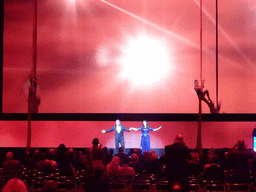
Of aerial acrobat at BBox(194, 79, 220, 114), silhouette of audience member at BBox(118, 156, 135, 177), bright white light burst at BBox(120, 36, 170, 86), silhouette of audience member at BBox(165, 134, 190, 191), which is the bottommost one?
silhouette of audience member at BBox(118, 156, 135, 177)

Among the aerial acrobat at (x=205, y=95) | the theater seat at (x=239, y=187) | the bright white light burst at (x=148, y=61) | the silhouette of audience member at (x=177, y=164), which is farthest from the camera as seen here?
the bright white light burst at (x=148, y=61)

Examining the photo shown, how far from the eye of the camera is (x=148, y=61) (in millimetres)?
12695

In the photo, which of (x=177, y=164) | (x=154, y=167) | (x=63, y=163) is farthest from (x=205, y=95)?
(x=177, y=164)

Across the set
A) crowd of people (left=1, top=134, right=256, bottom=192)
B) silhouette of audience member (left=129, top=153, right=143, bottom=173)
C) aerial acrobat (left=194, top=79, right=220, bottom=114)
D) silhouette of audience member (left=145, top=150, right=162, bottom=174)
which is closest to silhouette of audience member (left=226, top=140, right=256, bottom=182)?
crowd of people (left=1, top=134, right=256, bottom=192)

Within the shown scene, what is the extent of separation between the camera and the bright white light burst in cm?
1269

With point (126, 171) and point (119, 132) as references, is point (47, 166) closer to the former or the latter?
point (126, 171)

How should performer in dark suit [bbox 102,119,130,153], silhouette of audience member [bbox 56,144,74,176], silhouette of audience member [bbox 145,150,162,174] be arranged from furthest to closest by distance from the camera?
performer in dark suit [bbox 102,119,130,153], silhouette of audience member [bbox 145,150,162,174], silhouette of audience member [bbox 56,144,74,176]

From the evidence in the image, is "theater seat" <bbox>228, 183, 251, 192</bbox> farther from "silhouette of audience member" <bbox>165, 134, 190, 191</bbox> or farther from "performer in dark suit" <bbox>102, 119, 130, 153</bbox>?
"performer in dark suit" <bbox>102, 119, 130, 153</bbox>

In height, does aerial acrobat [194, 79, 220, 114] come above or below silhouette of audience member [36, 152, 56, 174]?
above

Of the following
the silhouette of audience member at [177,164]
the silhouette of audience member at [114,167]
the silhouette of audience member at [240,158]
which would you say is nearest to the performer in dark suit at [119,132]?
the silhouette of audience member at [240,158]

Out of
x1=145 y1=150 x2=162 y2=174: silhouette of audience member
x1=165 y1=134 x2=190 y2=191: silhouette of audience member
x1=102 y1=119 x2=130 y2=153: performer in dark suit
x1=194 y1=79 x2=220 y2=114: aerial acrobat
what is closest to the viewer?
x1=165 y1=134 x2=190 y2=191: silhouette of audience member

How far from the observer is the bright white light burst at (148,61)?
12688 millimetres

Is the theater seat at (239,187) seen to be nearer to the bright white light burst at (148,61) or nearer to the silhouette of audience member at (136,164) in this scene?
the silhouette of audience member at (136,164)

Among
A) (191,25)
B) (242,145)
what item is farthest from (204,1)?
(242,145)
